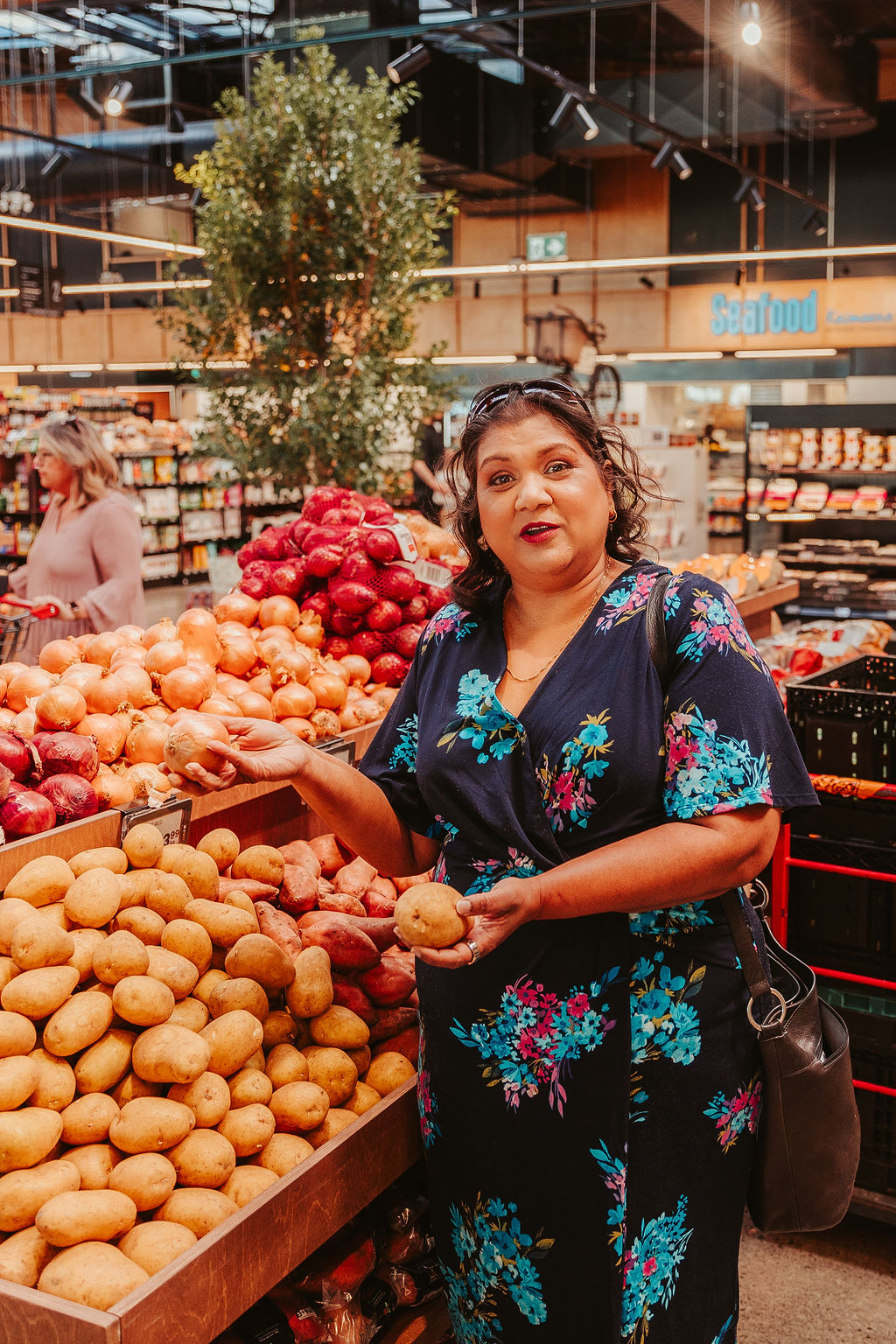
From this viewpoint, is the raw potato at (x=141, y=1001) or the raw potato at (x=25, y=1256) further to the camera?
the raw potato at (x=141, y=1001)

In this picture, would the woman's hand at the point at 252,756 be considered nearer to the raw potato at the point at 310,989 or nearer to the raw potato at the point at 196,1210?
the raw potato at the point at 310,989

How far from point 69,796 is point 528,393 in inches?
42.4

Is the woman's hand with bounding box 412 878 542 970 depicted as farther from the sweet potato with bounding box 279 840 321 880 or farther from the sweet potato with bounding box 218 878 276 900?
the sweet potato with bounding box 279 840 321 880

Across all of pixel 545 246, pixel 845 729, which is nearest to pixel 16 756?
pixel 845 729

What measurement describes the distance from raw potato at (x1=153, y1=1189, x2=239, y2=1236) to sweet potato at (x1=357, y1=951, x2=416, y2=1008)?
23.2 inches

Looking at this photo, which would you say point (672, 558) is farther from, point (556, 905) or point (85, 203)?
point (85, 203)

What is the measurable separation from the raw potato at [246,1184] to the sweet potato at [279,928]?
0.43 m

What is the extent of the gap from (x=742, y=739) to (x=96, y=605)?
11.9 ft

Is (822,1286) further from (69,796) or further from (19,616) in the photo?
(19,616)

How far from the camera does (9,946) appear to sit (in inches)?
67.5

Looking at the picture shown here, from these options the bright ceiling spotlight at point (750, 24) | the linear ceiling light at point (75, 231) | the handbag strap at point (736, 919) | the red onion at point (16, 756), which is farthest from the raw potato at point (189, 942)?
the bright ceiling spotlight at point (750, 24)

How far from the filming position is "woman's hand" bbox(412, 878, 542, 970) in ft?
4.53

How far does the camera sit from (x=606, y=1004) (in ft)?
5.14

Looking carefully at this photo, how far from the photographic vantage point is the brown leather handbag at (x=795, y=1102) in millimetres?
1662
